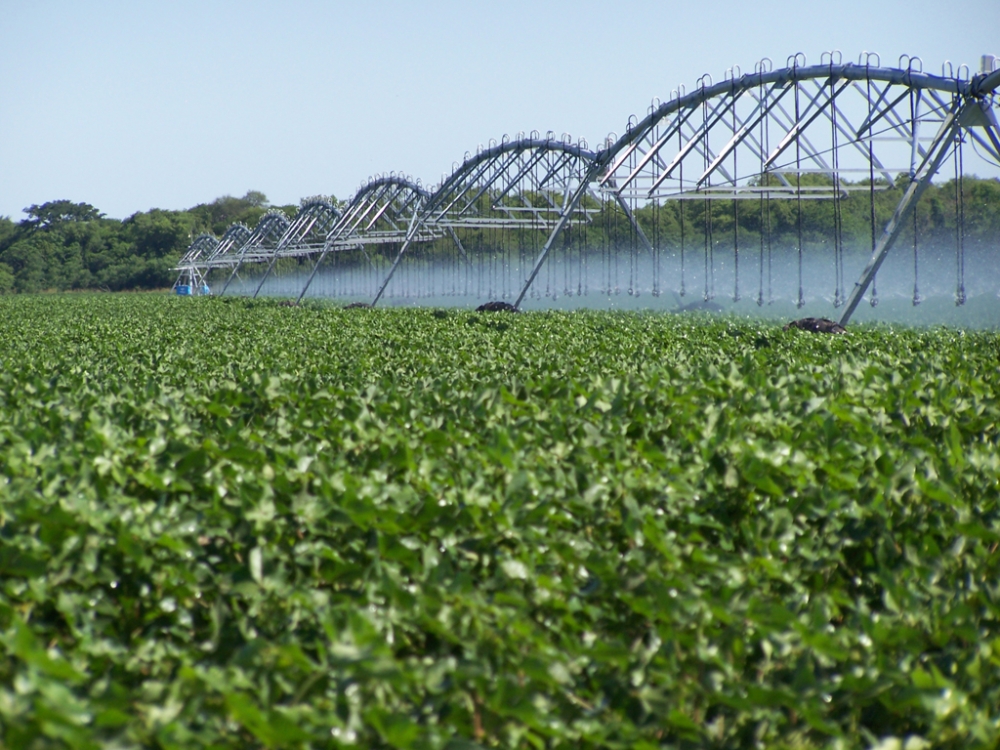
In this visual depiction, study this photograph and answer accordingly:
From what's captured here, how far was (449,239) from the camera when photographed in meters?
48.3

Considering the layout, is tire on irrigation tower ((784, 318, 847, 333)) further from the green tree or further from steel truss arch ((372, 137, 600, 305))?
the green tree

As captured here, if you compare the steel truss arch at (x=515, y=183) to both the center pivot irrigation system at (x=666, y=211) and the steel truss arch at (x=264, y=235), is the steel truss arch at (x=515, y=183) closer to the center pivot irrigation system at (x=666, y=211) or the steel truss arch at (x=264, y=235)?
the center pivot irrigation system at (x=666, y=211)

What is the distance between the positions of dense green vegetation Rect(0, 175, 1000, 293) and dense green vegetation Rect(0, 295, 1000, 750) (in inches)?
782

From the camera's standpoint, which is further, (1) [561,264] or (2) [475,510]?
(1) [561,264]

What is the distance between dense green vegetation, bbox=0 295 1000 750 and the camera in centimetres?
184

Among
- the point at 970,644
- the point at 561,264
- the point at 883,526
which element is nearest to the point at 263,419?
the point at 883,526

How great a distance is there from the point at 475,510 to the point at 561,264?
3431cm

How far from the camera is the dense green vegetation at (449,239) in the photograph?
23.5 m

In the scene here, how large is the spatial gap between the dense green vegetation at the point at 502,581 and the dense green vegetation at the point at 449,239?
19860 mm

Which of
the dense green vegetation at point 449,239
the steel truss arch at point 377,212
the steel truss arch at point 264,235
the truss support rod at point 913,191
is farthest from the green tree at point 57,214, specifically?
the truss support rod at point 913,191

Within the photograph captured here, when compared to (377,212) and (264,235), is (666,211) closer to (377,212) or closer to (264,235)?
(377,212)

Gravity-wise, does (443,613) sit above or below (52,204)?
below

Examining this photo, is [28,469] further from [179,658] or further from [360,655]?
[360,655]

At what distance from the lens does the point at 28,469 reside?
3000mm
